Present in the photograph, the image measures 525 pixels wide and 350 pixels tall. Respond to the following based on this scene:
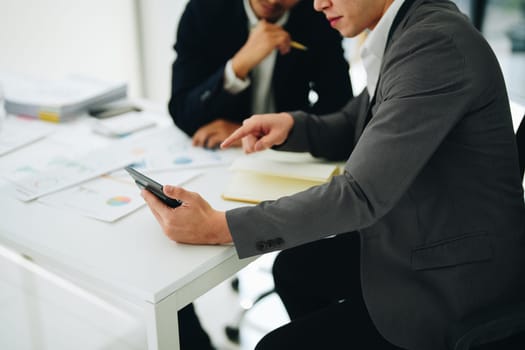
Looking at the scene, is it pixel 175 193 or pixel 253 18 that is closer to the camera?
pixel 175 193

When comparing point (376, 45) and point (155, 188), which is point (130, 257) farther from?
point (376, 45)

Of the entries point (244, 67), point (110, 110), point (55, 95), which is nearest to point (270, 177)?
point (244, 67)

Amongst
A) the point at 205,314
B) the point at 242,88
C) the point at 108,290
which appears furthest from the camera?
the point at 205,314

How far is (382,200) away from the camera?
3.04 ft

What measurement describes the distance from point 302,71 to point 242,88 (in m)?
0.27

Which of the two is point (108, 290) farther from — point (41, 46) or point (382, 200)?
point (41, 46)

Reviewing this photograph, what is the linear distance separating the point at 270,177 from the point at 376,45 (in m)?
0.36

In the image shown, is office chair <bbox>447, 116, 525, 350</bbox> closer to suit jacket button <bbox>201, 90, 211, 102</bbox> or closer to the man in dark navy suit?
the man in dark navy suit

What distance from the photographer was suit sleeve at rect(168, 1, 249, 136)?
1.56 m

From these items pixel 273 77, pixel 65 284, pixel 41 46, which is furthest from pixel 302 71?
pixel 41 46

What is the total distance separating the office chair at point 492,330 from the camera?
884 mm

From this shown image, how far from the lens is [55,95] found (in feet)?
5.87

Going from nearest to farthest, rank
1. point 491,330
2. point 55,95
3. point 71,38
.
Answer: point 491,330, point 55,95, point 71,38

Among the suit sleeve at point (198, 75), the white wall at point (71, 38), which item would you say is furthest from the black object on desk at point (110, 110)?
the white wall at point (71, 38)
